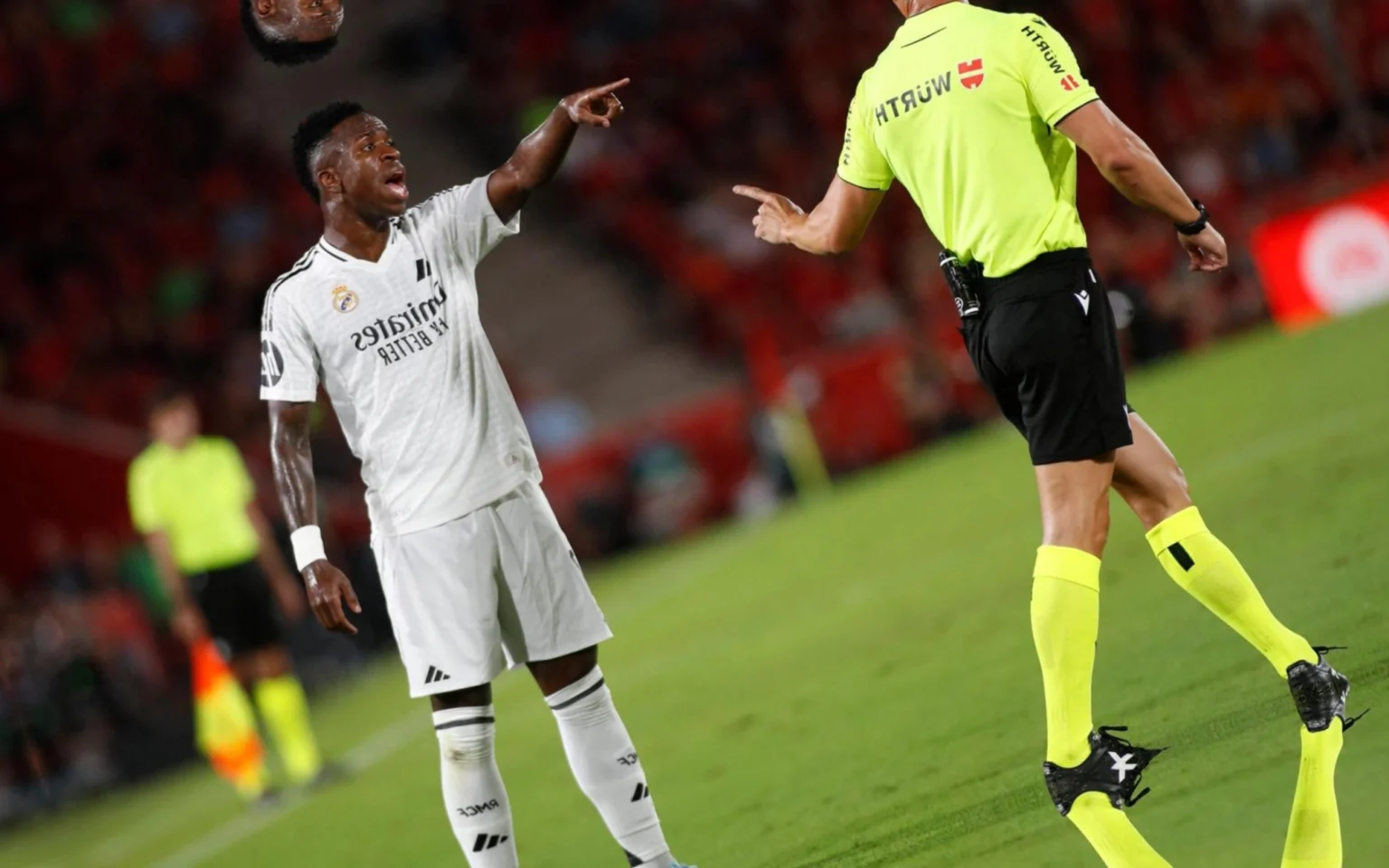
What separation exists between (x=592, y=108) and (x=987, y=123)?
47.0 inches

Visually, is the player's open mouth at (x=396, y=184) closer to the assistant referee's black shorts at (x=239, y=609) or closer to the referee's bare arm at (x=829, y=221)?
the referee's bare arm at (x=829, y=221)

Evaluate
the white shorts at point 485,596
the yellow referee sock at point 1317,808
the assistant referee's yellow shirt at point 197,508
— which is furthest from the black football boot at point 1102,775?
the assistant referee's yellow shirt at point 197,508

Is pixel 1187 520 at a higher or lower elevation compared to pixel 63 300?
lower

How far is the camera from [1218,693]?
222 inches

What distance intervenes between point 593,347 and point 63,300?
6.58 metres

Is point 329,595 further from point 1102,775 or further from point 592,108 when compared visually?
point 1102,775

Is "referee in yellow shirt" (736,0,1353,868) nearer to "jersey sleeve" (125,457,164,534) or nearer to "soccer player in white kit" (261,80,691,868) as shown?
"soccer player in white kit" (261,80,691,868)

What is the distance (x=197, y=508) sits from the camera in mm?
10469

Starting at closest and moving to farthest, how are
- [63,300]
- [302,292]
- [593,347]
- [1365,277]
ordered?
1. [302,292]
2. [1365,277]
3. [63,300]
4. [593,347]

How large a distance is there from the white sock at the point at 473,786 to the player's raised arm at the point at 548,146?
1565 millimetres

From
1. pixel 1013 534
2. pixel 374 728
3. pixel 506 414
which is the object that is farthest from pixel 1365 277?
pixel 506 414

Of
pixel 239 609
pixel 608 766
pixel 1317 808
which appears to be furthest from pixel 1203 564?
pixel 239 609

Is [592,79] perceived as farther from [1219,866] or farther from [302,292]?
[1219,866]

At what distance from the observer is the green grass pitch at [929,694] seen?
16.6 ft
